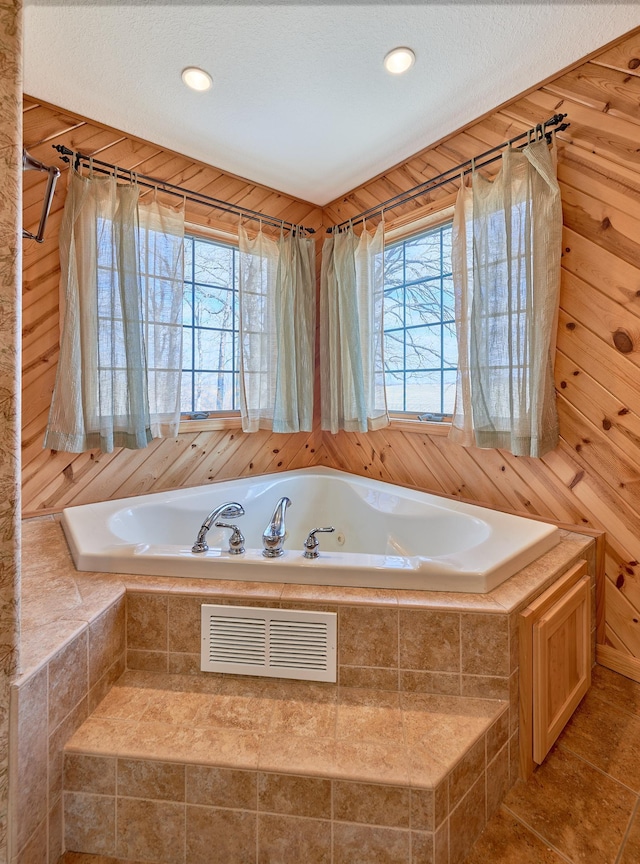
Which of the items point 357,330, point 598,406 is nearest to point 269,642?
point 598,406

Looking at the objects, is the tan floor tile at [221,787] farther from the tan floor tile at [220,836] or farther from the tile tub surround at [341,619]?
the tile tub surround at [341,619]

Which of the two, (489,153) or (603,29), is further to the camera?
(489,153)

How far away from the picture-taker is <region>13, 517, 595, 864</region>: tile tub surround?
1.16 meters

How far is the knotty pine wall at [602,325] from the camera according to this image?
5.00 ft

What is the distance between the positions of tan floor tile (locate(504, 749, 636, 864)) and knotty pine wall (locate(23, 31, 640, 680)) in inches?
23.7

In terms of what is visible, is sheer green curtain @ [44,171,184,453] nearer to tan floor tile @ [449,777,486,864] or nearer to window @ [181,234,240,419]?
window @ [181,234,240,419]

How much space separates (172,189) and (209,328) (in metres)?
0.77

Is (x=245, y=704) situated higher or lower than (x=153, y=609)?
lower

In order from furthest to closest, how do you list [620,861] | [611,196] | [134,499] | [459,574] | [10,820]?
1. [134,499]
2. [611,196]
3. [459,574]
4. [620,861]
5. [10,820]

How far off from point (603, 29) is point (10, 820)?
118 inches

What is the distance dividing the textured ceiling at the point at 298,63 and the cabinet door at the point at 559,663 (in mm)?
2099

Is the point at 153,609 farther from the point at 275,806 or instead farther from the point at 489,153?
the point at 489,153

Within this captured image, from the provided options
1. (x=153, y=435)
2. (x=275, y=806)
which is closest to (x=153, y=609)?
(x=275, y=806)

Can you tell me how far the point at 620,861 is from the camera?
3.17 feet
